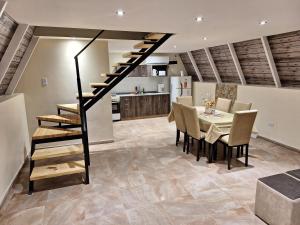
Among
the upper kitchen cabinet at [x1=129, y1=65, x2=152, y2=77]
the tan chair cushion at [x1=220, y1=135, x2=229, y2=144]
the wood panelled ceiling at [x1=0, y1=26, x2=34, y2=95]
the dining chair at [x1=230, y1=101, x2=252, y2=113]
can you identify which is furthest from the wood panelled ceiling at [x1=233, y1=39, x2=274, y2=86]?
the wood panelled ceiling at [x1=0, y1=26, x2=34, y2=95]

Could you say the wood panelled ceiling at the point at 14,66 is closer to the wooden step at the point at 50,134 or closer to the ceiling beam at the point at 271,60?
the wooden step at the point at 50,134

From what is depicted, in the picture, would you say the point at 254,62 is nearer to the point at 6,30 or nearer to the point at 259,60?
the point at 259,60

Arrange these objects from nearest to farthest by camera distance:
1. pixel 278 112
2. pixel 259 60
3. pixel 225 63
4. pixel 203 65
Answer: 1. pixel 278 112
2. pixel 259 60
3. pixel 225 63
4. pixel 203 65

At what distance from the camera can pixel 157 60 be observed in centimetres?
758

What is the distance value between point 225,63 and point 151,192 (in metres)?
4.64

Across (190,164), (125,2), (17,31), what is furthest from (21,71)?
(190,164)

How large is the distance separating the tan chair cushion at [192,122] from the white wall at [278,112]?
2.01 meters

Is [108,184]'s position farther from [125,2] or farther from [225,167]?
[125,2]

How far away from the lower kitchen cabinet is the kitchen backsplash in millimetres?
622

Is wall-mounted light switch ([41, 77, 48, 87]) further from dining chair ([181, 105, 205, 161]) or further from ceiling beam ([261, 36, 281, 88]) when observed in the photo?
ceiling beam ([261, 36, 281, 88])

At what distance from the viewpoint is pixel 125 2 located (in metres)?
2.14

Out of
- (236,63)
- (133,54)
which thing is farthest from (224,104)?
(133,54)

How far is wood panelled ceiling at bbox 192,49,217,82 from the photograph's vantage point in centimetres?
681

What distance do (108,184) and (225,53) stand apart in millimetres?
4657
